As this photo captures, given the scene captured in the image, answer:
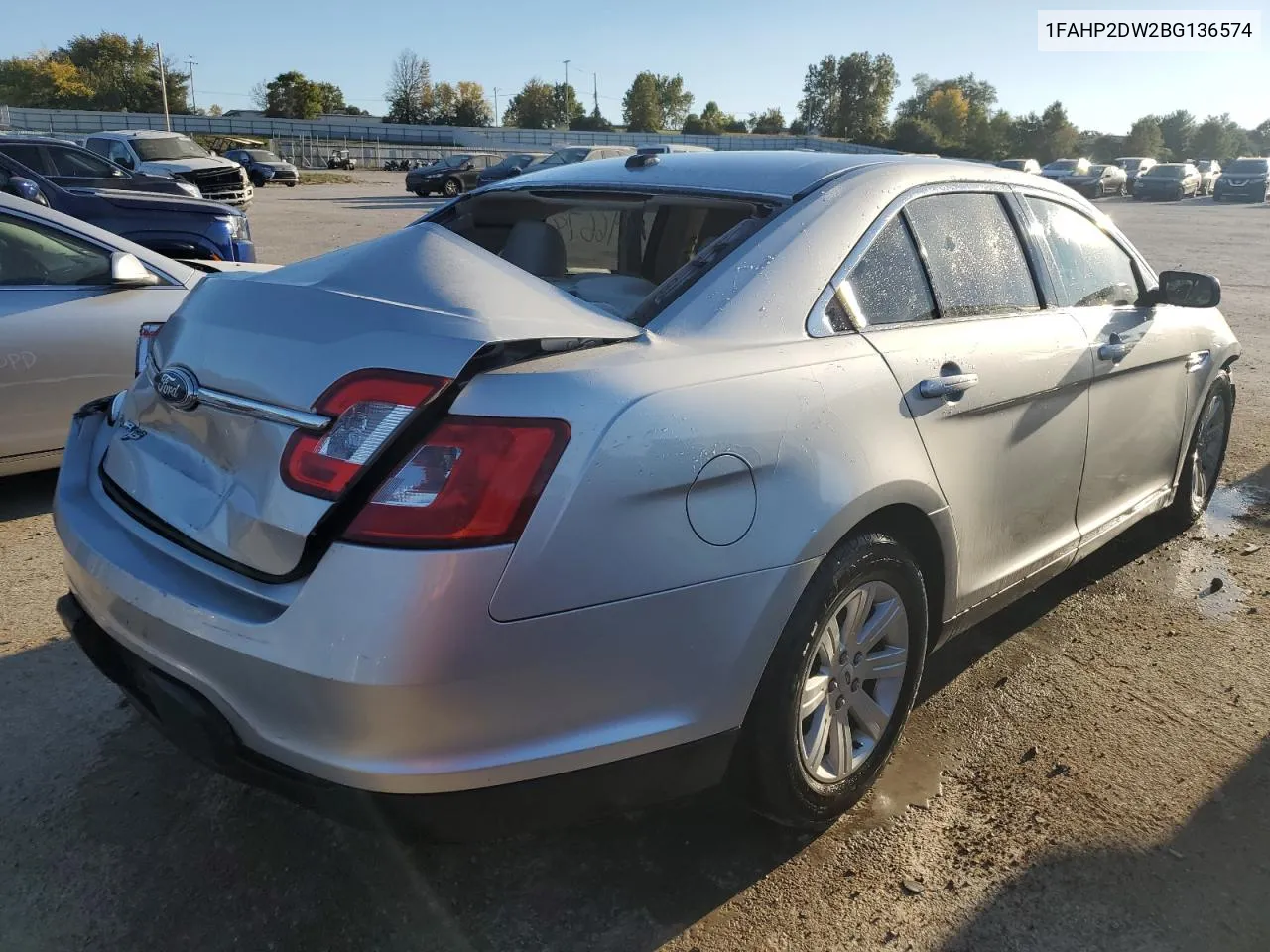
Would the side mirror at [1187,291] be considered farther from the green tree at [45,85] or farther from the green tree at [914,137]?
the green tree at [45,85]

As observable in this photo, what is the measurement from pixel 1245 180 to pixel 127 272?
47213mm

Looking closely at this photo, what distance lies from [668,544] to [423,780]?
0.61 metres

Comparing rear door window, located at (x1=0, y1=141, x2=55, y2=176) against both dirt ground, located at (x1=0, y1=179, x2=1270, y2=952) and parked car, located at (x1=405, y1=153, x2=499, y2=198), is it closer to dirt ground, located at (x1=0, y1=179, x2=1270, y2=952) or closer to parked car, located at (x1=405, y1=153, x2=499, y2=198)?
dirt ground, located at (x1=0, y1=179, x2=1270, y2=952)

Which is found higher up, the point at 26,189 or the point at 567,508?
the point at 26,189

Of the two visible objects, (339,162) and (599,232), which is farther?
(339,162)

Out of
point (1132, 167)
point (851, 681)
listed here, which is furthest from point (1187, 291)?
point (1132, 167)

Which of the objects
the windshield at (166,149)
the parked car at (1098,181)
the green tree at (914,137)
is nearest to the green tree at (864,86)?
the green tree at (914,137)

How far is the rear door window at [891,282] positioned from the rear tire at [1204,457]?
2224 millimetres

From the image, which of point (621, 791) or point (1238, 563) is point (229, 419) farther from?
point (1238, 563)

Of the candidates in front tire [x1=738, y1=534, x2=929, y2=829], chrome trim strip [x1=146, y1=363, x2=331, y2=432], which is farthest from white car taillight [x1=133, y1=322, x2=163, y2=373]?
front tire [x1=738, y1=534, x2=929, y2=829]

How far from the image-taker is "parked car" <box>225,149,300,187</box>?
34.8 metres

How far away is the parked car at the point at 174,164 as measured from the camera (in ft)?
68.1

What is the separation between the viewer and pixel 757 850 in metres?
2.42

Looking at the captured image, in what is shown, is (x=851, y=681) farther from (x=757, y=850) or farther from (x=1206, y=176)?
(x=1206, y=176)
